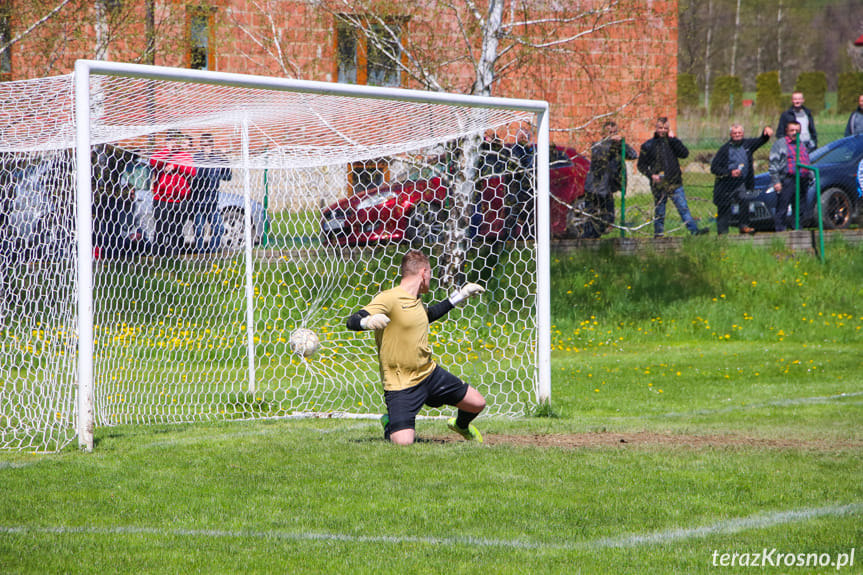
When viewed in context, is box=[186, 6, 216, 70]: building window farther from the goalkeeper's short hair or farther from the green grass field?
the goalkeeper's short hair

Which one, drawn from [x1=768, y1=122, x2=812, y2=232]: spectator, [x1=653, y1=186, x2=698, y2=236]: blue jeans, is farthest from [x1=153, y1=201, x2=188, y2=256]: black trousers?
[x1=768, y1=122, x2=812, y2=232]: spectator

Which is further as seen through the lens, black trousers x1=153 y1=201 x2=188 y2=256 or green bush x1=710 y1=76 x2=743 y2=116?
green bush x1=710 y1=76 x2=743 y2=116

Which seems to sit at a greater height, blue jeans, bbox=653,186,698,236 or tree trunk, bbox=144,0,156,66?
tree trunk, bbox=144,0,156,66

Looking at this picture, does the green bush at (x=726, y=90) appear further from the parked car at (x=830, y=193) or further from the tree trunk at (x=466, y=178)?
the tree trunk at (x=466, y=178)

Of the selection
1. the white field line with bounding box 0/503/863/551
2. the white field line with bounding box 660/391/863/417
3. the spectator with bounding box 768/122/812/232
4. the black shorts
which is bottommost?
the white field line with bounding box 660/391/863/417

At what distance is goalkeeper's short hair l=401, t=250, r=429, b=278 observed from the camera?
7387mm

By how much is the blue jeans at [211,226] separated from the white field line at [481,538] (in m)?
7.02

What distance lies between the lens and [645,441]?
25.0 ft

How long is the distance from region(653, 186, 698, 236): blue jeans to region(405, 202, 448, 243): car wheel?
498cm

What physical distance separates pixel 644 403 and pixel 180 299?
5.54m

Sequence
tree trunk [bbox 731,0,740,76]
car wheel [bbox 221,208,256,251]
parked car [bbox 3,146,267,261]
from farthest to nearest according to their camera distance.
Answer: tree trunk [bbox 731,0,740,76]
car wheel [bbox 221,208,256,251]
parked car [bbox 3,146,267,261]

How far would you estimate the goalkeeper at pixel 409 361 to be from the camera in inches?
287

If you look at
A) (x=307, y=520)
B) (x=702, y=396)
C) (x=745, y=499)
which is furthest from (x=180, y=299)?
(x=745, y=499)

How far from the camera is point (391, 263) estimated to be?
11930 millimetres
